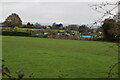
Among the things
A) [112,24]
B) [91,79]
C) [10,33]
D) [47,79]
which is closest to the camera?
[112,24]

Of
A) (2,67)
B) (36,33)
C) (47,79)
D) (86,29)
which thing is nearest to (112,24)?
(86,29)

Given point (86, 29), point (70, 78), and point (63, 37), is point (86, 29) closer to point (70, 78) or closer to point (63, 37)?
point (70, 78)

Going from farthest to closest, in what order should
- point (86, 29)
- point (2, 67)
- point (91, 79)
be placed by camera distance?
point (91, 79) → point (86, 29) → point (2, 67)

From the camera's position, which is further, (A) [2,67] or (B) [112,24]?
(B) [112,24]

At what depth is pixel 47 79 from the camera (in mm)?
3826

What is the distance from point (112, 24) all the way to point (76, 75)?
136 inches

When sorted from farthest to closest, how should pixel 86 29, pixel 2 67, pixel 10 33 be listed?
pixel 10 33
pixel 86 29
pixel 2 67

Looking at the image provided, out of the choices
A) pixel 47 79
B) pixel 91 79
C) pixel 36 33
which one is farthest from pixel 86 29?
pixel 36 33

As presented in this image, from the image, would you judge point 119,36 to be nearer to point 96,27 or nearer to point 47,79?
point 96,27

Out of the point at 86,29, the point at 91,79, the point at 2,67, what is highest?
the point at 86,29

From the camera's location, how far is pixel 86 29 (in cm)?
112

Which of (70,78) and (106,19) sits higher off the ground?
(106,19)

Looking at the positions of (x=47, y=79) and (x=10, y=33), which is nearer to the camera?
(x=47, y=79)

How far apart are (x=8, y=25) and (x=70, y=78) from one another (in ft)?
122
